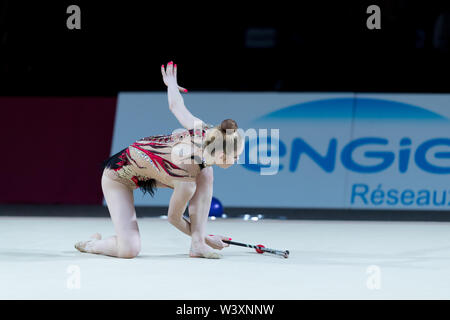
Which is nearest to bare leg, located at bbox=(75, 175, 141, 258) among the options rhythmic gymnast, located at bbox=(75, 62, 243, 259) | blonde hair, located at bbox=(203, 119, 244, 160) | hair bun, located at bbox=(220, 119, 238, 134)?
rhythmic gymnast, located at bbox=(75, 62, 243, 259)

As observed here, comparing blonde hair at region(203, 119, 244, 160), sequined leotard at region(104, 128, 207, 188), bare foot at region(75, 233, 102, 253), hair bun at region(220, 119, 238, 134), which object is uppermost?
hair bun at region(220, 119, 238, 134)

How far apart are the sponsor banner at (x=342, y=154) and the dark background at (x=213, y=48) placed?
206cm

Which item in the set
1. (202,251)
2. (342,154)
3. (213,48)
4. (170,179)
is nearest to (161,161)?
(170,179)

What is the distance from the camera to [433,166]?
8781mm

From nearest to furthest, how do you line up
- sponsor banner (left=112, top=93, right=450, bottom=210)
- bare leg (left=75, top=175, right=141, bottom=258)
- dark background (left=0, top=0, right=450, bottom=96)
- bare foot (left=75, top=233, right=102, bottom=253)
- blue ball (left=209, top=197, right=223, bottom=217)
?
1. bare leg (left=75, top=175, right=141, bottom=258)
2. bare foot (left=75, top=233, right=102, bottom=253)
3. blue ball (left=209, top=197, right=223, bottom=217)
4. sponsor banner (left=112, top=93, right=450, bottom=210)
5. dark background (left=0, top=0, right=450, bottom=96)

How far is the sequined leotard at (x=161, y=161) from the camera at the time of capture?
4586mm

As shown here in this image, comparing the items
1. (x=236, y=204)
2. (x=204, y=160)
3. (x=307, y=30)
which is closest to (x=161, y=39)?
(x=307, y=30)

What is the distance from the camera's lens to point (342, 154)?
349 inches

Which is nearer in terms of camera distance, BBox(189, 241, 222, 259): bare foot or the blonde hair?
the blonde hair

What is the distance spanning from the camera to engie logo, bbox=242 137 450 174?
8781 millimetres

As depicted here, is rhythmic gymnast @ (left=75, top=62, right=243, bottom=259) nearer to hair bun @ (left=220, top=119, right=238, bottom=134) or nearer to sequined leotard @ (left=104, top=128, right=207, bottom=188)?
sequined leotard @ (left=104, top=128, right=207, bottom=188)

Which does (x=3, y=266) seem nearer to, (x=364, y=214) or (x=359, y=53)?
(x=364, y=214)

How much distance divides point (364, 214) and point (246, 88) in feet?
11.8

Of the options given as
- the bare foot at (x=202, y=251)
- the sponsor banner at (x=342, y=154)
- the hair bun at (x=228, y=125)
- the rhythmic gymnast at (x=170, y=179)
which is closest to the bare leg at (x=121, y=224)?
the rhythmic gymnast at (x=170, y=179)
